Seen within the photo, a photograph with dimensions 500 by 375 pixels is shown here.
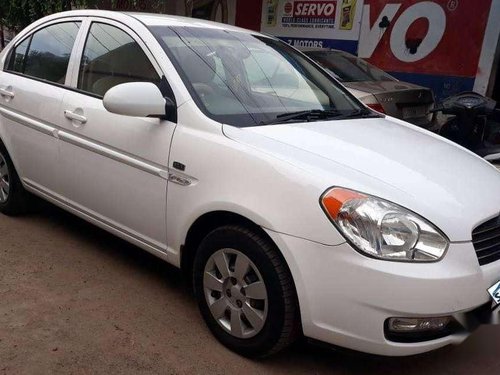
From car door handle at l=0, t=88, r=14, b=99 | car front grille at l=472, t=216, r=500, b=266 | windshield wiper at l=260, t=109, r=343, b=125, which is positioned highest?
windshield wiper at l=260, t=109, r=343, b=125

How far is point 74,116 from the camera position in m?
3.58

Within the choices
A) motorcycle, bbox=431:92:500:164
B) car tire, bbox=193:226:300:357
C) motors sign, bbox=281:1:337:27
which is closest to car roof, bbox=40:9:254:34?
car tire, bbox=193:226:300:357

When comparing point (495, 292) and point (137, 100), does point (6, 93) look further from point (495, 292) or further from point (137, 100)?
point (495, 292)

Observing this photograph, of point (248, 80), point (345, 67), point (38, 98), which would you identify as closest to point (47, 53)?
point (38, 98)

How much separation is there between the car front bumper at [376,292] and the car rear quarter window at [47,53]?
92.5 inches

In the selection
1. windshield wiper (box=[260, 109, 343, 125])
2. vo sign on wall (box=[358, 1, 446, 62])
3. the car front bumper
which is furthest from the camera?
vo sign on wall (box=[358, 1, 446, 62])

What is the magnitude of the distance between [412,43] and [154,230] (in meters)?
9.08

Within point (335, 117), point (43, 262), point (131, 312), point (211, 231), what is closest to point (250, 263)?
point (211, 231)

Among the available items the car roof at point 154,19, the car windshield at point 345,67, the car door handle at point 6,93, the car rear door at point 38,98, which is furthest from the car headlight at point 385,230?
the car windshield at point 345,67

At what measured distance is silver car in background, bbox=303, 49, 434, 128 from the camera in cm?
598

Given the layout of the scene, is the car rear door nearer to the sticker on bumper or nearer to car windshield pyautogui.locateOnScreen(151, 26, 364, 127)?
car windshield pyautogui.locateOnScreen(151, 26, 364, 127)

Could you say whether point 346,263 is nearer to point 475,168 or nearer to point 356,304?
point 356,304

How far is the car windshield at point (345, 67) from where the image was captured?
6.66m

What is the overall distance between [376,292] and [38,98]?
286 centimetres
